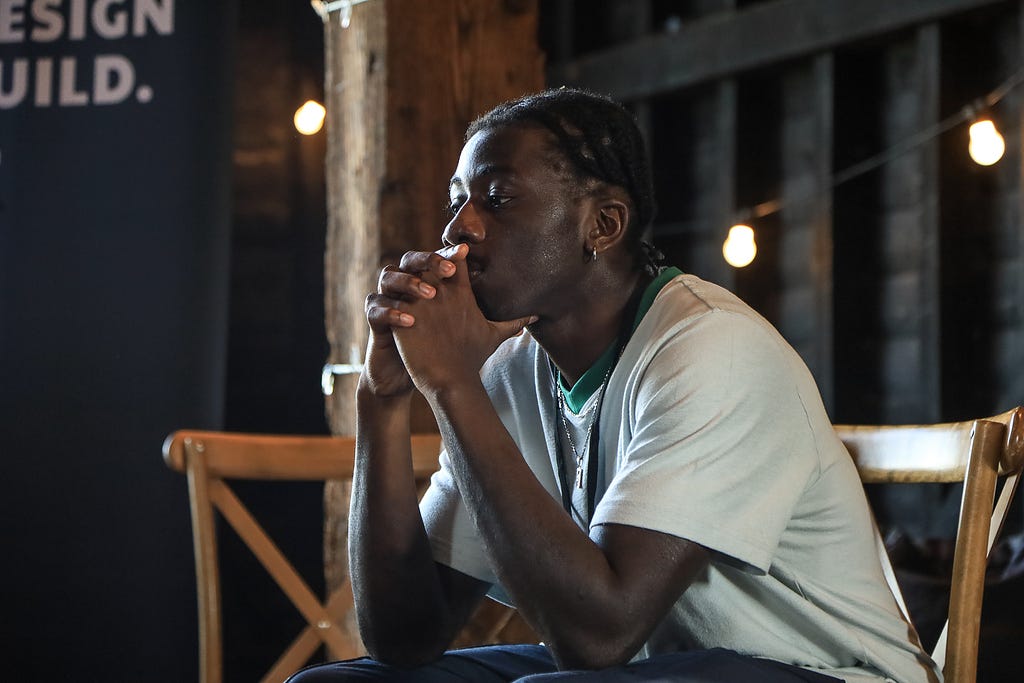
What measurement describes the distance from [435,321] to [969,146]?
2.86m

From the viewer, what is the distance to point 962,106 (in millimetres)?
3932

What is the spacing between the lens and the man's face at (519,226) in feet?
5.34

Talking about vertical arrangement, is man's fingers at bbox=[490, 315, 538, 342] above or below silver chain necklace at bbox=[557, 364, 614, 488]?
above

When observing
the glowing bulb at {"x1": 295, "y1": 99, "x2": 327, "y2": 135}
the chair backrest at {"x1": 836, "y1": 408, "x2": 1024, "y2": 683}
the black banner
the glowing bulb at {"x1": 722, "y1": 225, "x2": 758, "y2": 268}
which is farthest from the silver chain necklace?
the glowing bulb at {"x1": 722, "y1": 225, "x2": 758, "y2": 268}

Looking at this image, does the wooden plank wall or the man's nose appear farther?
the wooden plank wall

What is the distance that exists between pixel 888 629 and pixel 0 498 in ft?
6.16

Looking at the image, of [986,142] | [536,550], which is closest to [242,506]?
[536,550]

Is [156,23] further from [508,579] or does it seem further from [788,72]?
[788,72]

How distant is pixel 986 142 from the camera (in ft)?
11.8

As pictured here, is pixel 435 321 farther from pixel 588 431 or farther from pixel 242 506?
pixel 242 506

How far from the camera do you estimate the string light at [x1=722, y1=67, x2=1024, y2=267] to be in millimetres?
3588

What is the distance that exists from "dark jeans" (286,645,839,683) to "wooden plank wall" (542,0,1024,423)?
8.21ft

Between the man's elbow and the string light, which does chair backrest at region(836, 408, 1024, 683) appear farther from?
the string light

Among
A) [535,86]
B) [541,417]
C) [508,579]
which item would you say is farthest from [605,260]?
[535,86]
